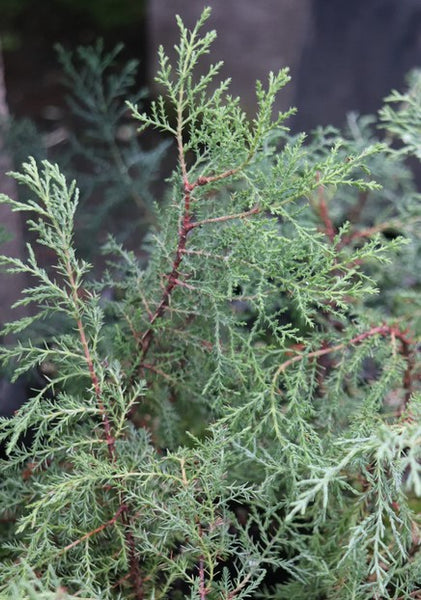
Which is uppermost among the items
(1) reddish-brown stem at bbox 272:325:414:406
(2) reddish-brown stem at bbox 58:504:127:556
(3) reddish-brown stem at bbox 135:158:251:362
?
(3) reddish-brown stem at bbox 135:158:251:362

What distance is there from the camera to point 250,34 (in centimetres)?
336

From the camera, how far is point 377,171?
3.85ft

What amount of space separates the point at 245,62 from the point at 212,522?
308 cm

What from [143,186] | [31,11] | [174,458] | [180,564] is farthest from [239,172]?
[31,11]

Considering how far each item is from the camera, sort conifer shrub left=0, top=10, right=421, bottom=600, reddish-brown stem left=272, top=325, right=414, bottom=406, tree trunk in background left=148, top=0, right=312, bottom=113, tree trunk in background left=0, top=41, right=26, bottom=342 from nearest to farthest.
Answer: conifer shrub left=0, top=10, right=421, bottom=600
reddish-brown stem left=272, top=325, right=414, bottom=406
tree trunk in background left=0, top=41, right=26, bottom=342
tree trunk in background left=148, top=0, right=312, bottom=113

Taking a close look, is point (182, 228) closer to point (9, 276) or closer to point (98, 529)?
point (98, 529)

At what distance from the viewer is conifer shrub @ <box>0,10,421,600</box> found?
0.68 meters

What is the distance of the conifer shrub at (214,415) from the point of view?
0.68m

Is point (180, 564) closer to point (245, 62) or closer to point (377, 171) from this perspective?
point (377, 171)

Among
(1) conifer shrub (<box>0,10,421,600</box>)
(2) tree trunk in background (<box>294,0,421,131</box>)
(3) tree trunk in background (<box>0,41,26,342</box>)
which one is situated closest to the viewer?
(1) conifer shrub (<box>0,10,421,600</box>)

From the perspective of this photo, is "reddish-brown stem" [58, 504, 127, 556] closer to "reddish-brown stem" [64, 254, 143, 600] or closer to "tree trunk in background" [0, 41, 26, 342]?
"reddish-brown stem" [64, 254, 143, 600]

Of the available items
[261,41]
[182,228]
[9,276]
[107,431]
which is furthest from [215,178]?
[261,41]

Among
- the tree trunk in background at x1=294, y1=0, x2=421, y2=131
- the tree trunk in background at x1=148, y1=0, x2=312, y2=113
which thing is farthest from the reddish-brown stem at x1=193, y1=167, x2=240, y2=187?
the tree trunk in background at x1=148, y1=0, x2=312, y2=113

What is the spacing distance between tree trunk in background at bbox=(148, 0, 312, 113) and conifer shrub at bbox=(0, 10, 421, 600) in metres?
2.50
